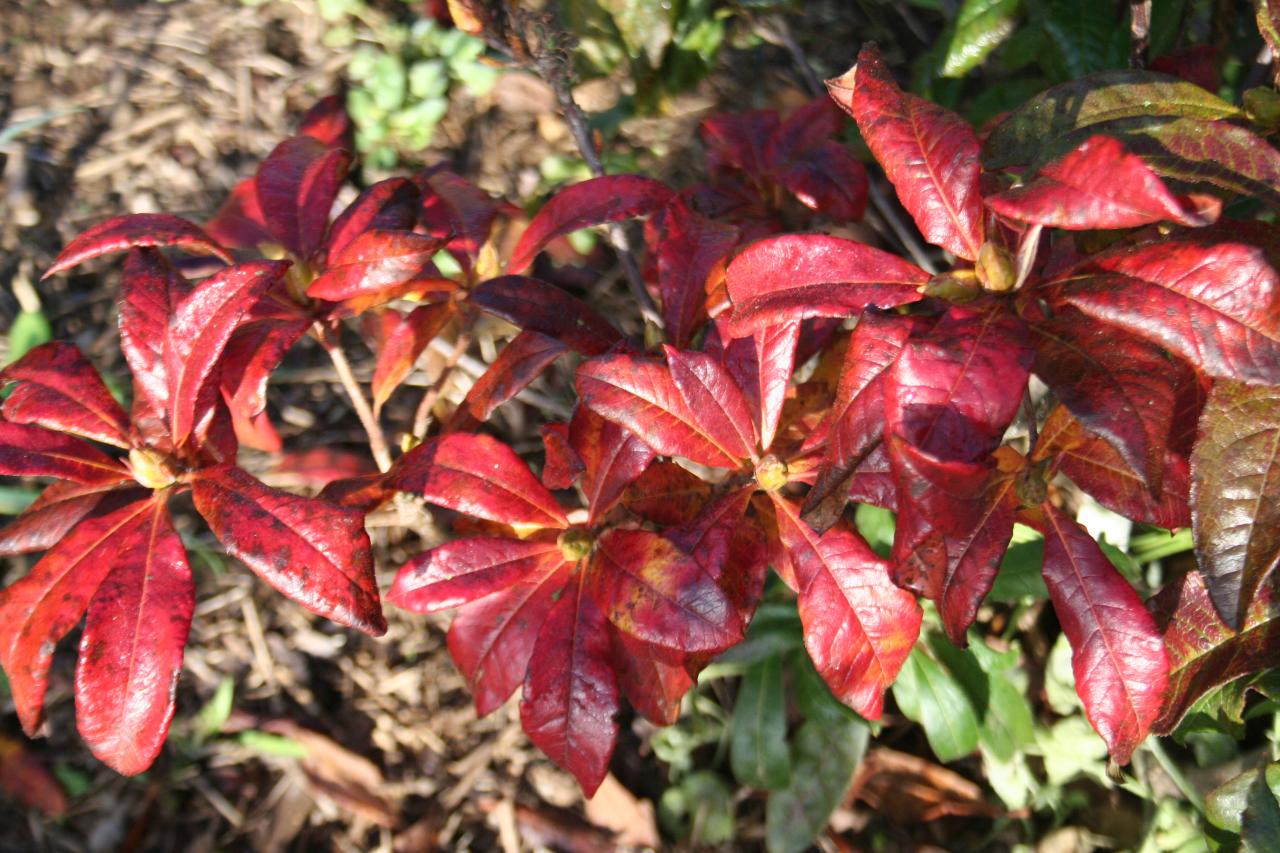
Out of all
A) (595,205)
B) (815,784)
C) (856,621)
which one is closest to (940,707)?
(815,784)

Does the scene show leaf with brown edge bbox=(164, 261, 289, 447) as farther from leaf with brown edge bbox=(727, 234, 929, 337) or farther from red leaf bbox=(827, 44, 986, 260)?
red leaf bbox=(827, 44, 986, 260)

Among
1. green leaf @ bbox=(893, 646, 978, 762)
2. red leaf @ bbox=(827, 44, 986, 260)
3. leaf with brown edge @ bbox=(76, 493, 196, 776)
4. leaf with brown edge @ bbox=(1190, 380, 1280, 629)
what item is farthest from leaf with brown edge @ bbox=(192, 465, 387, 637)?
green leaf @ bbox=(893, 646, 978, 762)

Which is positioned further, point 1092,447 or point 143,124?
point 143,124

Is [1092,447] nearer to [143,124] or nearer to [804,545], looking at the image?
[804,545]

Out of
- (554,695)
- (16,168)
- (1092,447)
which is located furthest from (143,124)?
(1092,447)

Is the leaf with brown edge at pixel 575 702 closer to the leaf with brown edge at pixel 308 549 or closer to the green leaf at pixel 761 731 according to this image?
the leaf with brown edge at pixel 308 549

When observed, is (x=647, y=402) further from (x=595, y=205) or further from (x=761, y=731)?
(x=761, y=731)

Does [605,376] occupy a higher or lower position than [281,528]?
higher
